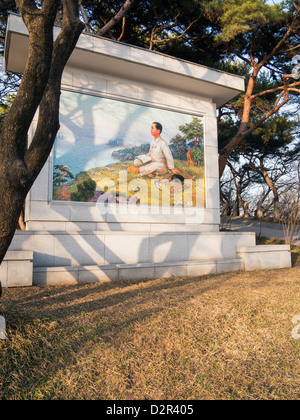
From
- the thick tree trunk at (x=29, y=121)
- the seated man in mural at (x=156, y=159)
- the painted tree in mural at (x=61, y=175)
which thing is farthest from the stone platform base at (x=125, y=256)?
the thick tree trunk at (x=29, y=121)

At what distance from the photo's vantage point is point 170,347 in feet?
9.58

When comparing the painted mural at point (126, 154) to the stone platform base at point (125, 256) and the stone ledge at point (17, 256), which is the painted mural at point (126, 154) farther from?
the stone ledge at point (17, 256)

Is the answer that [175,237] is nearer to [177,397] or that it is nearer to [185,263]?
[185,263]

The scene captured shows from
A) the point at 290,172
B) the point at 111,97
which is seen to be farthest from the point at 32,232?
the point at 290,172

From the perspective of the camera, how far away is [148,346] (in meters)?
2.94

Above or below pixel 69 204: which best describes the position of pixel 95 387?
below

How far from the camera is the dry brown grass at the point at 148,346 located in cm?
233

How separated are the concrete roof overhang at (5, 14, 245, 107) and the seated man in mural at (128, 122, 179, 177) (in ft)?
3.51

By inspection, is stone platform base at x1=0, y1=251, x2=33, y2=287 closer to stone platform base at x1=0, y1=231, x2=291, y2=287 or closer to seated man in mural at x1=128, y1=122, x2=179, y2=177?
stone platform base at x1=0, y1=231, x2=291, y2=287

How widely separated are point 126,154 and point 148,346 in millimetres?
4652

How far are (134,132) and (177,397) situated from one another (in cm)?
565

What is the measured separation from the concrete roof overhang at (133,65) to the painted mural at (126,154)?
24.0 inches

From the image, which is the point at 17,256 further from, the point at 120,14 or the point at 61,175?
the point at 120,14

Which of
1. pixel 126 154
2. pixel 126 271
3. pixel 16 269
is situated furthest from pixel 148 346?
pixel 126 154
